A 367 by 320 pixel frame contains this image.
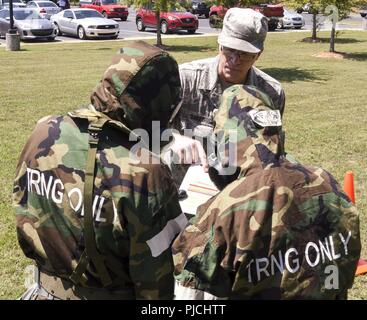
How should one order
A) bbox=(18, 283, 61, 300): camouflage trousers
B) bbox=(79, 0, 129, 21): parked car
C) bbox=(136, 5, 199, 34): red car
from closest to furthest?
1. bbox=(18, 283, 61, 300): camouflage trousers
2. bbox=(136, 5, 199, 34): red car
3. bbox=(79, 0, 129, 21): parked car

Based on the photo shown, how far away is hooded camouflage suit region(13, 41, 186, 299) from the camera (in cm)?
194

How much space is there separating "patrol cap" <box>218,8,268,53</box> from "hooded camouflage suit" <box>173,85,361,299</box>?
1.39 m

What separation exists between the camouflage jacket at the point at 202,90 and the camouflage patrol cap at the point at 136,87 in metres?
1.42

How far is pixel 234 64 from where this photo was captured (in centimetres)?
345

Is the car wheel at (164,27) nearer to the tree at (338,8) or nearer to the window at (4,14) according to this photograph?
the window at (4,14)

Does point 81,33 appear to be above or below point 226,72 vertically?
below

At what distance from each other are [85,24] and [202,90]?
2296 centimetres

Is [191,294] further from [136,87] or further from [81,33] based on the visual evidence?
[81,33]

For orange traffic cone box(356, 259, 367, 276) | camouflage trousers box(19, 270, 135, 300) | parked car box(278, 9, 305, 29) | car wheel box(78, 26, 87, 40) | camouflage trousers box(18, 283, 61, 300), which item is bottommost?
orange traffic cone box(356, 259, 367, 276)

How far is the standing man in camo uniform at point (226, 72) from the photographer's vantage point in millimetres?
3355

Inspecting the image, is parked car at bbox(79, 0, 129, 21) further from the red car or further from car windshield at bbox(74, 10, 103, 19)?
car windshield at bbox(74, 10, 103, 19)

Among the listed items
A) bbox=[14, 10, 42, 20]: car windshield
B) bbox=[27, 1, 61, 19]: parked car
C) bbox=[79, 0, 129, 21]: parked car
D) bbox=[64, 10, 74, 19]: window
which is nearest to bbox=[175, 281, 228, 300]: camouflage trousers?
bbox=[14, 10, 42, 20]: car windshield

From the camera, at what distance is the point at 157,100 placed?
2055 millimetres

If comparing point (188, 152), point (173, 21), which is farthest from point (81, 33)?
point (188, 152)
